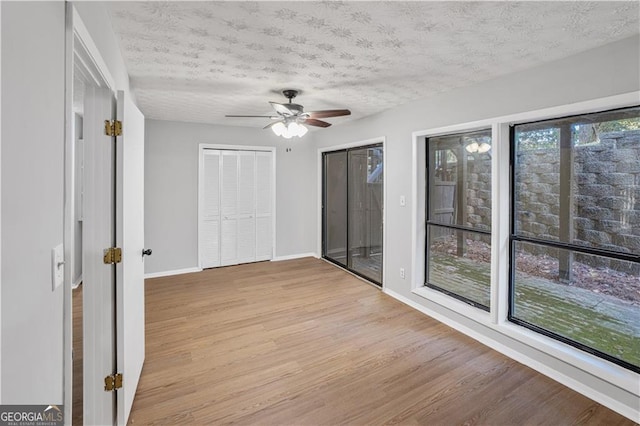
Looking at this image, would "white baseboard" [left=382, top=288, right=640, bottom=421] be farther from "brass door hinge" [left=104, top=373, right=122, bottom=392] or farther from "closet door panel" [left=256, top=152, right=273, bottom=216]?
"closet door panel" [left=256, top=152, right=273, bottom=216]

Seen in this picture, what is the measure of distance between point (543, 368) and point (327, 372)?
67.3 inches

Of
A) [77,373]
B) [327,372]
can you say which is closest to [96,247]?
[77,373]

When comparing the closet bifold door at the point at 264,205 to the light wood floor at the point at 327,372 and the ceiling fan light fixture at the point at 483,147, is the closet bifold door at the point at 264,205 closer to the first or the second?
the light wood floor at the point at 327,372

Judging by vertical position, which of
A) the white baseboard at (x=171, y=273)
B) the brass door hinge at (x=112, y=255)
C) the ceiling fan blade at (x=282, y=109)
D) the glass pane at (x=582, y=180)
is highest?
the ceiling fan blade at (x=282, y=109)

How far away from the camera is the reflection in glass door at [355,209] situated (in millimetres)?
4504

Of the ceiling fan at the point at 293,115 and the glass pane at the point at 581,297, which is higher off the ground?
the ceiling fan at the point at 293,115

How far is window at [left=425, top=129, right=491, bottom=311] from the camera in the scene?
9.91 ft

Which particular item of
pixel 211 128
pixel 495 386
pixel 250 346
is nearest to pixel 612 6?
pixel 495 386

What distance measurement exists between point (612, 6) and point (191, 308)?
166 inches

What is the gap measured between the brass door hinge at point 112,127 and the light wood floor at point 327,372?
1.76 meters

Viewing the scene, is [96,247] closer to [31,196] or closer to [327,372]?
[31,196]

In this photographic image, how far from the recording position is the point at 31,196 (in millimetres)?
825

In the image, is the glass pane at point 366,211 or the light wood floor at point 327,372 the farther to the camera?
the glass pane at point 366,211

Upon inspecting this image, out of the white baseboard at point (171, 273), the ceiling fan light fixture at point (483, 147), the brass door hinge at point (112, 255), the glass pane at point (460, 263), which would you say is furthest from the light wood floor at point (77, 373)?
the ceiling fan light fixture at point (483, 147)
